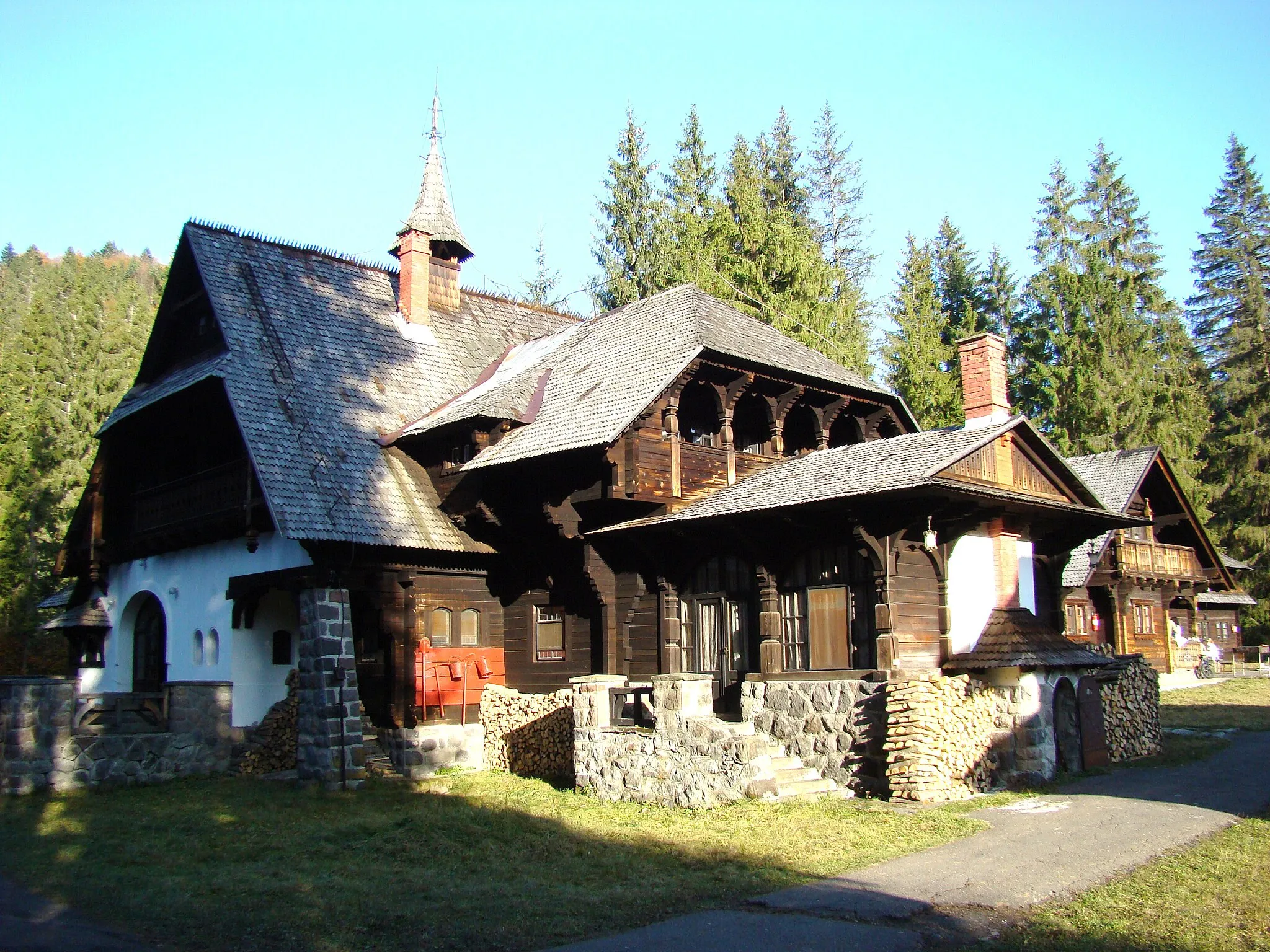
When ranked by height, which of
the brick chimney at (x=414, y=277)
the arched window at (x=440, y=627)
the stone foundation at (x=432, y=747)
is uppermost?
the brick chimney at (x=414, y=277)

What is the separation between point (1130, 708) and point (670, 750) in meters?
8.62

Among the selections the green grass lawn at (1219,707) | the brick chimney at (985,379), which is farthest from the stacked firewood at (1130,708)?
the brick chimney at (985,379)

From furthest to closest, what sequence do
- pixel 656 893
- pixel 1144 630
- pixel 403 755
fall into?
pixel 1144 630
pixel 403 755
pixel 656 893

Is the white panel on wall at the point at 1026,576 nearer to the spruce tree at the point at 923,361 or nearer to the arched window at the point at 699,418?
the arched window at the point at 699,418

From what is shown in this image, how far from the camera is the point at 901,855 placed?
37.4ft

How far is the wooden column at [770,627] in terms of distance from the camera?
16.5 meters

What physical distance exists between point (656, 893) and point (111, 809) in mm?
9315

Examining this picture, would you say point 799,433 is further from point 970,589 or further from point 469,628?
point 469,628

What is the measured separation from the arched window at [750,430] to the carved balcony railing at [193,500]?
29.9ft

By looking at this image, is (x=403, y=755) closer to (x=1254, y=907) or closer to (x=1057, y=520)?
(x=1057, y=520)

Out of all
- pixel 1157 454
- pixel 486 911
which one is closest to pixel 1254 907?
pixel 486 911

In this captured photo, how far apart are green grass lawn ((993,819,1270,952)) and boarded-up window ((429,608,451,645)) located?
12868 mm

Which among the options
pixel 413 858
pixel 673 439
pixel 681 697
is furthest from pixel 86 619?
pixel 681 697

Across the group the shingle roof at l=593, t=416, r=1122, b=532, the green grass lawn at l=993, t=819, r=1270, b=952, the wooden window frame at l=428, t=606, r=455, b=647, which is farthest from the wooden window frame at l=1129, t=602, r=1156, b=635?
the green grass lawn at l=993, t=819, r=1270, b=952
